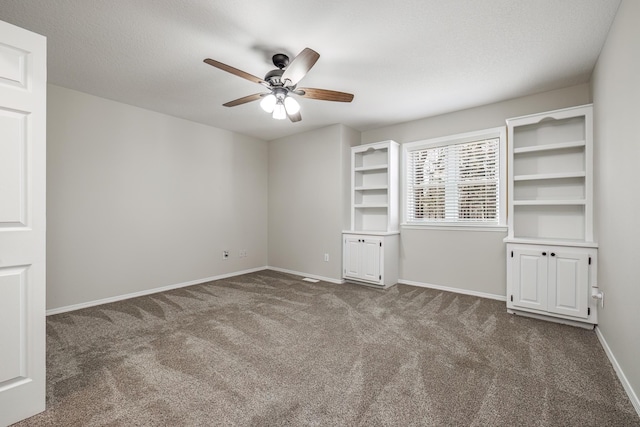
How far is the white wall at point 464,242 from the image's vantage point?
3.44m

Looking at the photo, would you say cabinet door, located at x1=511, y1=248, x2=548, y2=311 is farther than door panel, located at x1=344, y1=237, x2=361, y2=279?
No

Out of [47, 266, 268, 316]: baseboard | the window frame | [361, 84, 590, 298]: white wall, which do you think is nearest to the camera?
[47, 266, 268, 316]: baseboard

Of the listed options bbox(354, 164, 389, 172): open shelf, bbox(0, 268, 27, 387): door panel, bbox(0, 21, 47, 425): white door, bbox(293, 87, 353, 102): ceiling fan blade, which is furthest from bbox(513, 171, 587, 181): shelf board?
bbox(0, 268, 27, 387): door panel

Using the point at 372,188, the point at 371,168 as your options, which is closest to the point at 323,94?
the point at 371,168

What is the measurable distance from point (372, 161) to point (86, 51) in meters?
3.82

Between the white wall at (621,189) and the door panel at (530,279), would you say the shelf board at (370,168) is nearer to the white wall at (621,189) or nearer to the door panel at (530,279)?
the door panel at (530,279)

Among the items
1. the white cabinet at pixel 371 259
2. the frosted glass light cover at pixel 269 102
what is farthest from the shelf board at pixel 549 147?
the frosted glass light cover at pixel 269 102

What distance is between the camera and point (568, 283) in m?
2.80

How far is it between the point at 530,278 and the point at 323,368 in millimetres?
2456

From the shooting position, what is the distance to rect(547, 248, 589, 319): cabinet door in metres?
2.73

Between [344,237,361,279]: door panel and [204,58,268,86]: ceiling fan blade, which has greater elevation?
[204,58,268,86]: ceiling fan blade

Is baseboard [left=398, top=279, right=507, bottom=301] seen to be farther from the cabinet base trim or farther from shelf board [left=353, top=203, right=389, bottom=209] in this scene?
shelf board [left=353, top=203, right=389, bottom=209]

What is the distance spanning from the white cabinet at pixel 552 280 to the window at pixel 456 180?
79 cm

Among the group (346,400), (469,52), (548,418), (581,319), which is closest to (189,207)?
(346,400)
